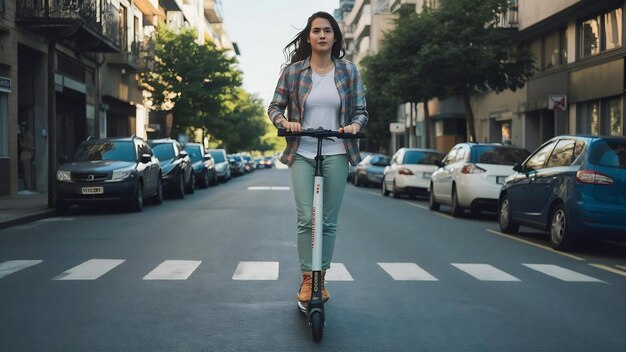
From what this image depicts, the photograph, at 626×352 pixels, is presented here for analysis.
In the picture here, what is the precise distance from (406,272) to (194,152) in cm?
2405

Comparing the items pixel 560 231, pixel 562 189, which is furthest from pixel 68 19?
pixel 560 231

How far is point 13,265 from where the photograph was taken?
927cm

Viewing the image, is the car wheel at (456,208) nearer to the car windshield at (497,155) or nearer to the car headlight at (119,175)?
the car windshield at (497,155)

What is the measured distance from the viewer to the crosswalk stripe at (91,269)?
8305mm

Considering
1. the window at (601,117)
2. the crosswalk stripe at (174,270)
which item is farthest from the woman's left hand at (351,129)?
the window at (601,117)

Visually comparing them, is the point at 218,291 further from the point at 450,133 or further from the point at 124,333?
the point at 450,133

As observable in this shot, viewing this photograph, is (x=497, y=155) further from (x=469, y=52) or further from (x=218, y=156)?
(x=218, y=156)

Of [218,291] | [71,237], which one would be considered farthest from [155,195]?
[218,291]

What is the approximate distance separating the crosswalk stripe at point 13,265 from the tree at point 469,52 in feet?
70.5

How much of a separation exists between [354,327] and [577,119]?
24334mm

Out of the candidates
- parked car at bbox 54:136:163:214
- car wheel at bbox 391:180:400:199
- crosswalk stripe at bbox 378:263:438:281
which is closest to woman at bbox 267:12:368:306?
crosswalk stripe at bbox 378:263:438:281

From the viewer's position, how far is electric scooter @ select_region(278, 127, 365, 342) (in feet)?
17.6

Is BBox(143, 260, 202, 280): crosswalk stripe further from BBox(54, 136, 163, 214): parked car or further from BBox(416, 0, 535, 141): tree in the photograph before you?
BBox(416, 0, 535, 141): tree

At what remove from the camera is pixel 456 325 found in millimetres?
6066
